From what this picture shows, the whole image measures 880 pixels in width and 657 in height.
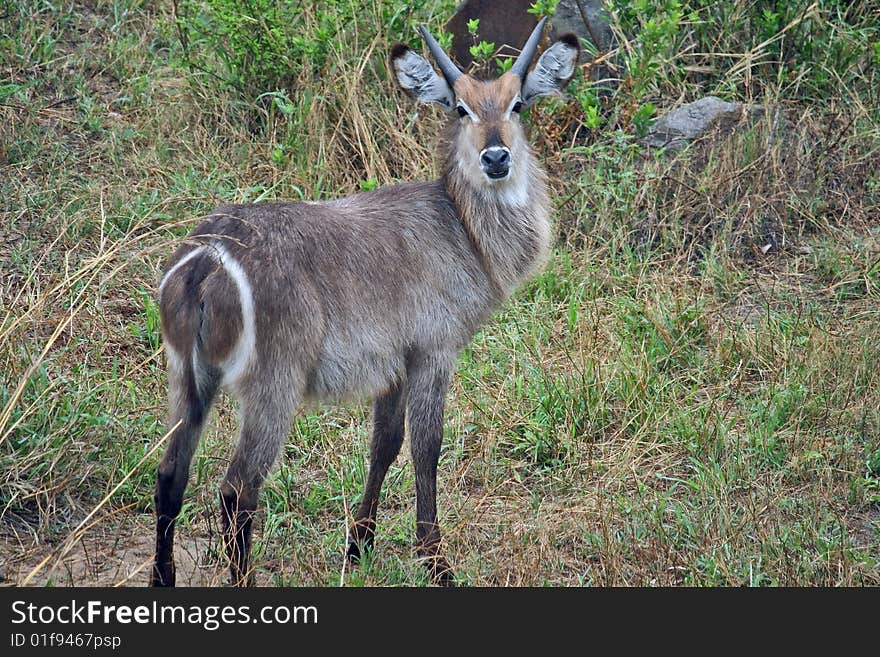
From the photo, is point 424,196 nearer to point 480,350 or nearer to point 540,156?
point 480,350

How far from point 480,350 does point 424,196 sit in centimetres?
111

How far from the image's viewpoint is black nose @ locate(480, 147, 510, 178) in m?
3.83

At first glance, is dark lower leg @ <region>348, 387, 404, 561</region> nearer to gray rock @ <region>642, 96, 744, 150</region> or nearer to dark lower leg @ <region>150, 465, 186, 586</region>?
dark lower leg @ <region>150, 465, 186, 586</region>

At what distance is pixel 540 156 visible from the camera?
5.88 metres

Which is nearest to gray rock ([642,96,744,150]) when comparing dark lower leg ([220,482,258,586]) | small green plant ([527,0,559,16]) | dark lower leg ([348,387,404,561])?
small green plant ([527,0,559,16])

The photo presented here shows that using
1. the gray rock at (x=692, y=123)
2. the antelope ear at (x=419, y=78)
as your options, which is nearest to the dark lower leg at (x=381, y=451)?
the antelope ear at (x=419, y=78)

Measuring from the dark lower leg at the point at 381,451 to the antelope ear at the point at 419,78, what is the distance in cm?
107

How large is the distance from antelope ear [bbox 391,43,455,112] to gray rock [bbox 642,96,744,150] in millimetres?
2068

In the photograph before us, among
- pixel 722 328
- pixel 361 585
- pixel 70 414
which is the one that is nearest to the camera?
pixel 361 585

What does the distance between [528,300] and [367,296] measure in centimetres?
184

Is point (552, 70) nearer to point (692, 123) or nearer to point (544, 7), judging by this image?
point (544, 7)

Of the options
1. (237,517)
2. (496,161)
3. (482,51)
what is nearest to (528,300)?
(482,51)

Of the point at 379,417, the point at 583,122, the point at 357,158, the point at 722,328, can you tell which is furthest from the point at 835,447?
the point at 357,158

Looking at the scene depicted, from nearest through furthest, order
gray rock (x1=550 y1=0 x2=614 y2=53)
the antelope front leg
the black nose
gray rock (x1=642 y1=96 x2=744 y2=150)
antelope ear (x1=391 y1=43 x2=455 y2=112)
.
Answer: the antelope front leg
the black nose
antelope ear (x1=391 y1=43 x2=455 y2=112)
gray rock (x1=642 y1=96 x2=744 y2=150)
gray rock (x1=550 y1=0 x2=614 y2=53)
